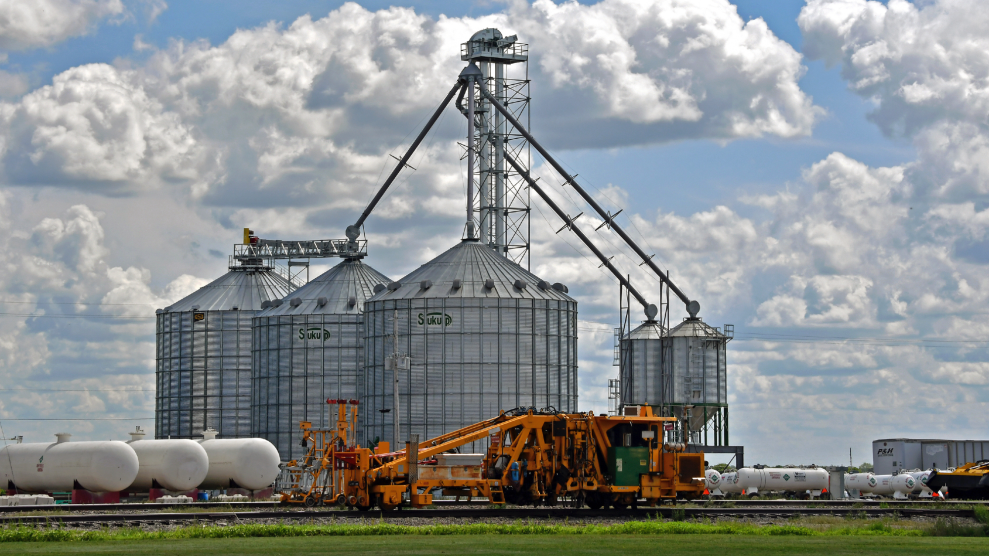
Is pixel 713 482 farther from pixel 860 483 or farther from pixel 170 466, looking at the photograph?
pixel 170 466

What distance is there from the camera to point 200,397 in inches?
3696

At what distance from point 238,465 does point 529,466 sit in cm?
2868

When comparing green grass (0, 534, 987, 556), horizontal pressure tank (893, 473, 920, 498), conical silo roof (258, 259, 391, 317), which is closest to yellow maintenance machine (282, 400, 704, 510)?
green grass (0, 534, 987, 556)

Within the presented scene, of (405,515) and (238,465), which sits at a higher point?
(238,465)

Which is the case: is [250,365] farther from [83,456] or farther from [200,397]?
[83,456]

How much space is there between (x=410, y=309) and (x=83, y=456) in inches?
888

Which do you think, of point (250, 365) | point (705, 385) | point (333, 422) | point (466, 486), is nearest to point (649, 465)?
point (466, 486)

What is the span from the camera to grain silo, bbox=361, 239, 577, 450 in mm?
72125

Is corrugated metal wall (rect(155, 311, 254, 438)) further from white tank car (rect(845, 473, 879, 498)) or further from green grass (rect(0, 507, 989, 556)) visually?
green grass (rect(0, 507, 989, 556))

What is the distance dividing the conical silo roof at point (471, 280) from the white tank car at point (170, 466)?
60.7 feet

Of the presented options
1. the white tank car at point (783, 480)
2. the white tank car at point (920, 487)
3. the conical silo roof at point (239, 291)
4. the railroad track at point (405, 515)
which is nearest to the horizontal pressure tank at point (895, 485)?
the white tank car at point (920, 487)

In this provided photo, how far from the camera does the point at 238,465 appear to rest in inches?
2456

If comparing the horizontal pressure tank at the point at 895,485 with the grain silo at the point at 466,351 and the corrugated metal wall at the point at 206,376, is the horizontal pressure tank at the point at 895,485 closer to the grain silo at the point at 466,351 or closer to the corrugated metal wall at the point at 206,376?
the grain silo at the point at 466,351

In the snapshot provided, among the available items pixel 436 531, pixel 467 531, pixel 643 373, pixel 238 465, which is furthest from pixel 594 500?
pixel 643 373
